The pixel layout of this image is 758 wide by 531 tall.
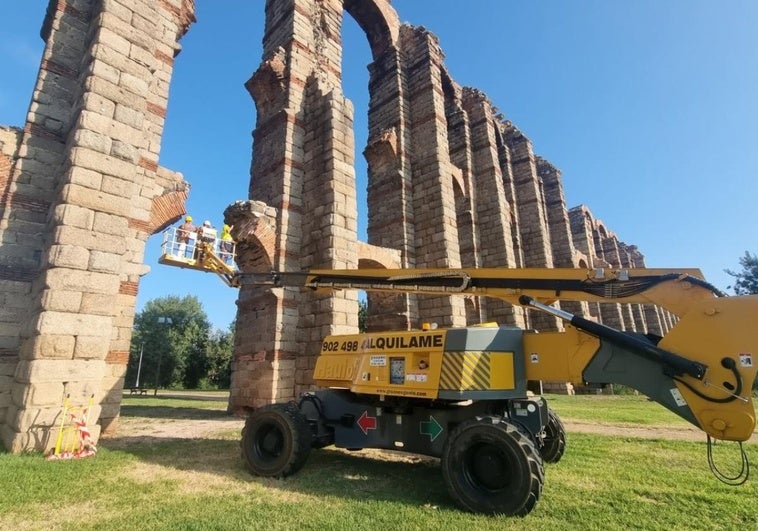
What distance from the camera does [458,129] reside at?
752 inches

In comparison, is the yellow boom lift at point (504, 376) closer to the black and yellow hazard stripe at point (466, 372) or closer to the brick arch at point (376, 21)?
the black and yellow hazard stripe at point (466, 372)

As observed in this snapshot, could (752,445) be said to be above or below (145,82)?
below

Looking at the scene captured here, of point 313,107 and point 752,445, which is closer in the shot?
point 752,445

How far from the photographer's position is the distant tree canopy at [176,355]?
35.9 metres

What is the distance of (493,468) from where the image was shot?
12.7ft

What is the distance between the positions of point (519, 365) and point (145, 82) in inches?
328

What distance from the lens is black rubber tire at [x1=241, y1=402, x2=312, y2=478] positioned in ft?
16.0

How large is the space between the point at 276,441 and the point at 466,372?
282 centimetres

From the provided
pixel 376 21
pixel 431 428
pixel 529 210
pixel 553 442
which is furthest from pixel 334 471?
pixel 529 210

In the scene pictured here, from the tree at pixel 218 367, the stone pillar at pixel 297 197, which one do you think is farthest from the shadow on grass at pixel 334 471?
the tree at pixel 218 367

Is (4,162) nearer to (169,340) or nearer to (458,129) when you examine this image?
(458,129)

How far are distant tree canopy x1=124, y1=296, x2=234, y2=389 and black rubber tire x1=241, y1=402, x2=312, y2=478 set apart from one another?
3370 cm

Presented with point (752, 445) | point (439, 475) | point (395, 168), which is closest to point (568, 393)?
point (752, 445)

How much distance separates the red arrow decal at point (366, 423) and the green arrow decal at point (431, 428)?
0.72 meters
